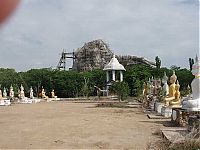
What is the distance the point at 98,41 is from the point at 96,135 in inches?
1978

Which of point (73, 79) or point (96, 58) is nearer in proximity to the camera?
point (73, 79)

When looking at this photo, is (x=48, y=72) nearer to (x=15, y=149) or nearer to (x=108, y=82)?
(x=108, y=82)

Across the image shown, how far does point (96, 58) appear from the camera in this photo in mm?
55844

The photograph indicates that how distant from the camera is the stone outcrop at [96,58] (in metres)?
55.3

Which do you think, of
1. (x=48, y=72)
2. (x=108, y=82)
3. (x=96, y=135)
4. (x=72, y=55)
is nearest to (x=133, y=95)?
(x=108, y=82)

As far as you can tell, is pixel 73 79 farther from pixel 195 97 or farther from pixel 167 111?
pixel 195 97

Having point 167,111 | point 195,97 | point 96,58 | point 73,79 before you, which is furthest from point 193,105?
point 96,58

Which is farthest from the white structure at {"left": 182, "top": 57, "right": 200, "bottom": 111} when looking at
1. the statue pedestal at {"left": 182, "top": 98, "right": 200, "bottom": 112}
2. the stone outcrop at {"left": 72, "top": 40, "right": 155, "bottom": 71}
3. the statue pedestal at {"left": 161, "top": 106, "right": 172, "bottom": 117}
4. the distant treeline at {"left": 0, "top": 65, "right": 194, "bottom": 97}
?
the stone outcrop at {"left": 72, "top": 40, "right": 155, "bottom": 71}

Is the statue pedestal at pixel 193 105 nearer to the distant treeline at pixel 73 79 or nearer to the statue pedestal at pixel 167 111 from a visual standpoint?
the statue pedestal at pixel 167 111

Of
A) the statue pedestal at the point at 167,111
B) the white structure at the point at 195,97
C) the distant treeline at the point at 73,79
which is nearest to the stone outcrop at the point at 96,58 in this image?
the distant treeline at the point at 73,79

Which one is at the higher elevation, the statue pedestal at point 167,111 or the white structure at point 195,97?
the white structure at point 195,97

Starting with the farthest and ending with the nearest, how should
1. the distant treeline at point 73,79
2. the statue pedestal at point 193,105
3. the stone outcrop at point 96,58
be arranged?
the stone outcrop at point 96,58 → the distant treeline at point 73,79 → the statue pedestal at point 193,105

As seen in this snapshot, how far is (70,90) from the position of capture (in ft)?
141

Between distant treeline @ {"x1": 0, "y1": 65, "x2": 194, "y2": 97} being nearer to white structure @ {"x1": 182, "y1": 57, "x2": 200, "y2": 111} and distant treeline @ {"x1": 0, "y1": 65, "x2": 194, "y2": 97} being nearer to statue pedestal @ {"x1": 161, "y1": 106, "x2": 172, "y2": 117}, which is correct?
statue pedestal @ {"x1": 161, "y1": 106, "x2": 172, "y2": 117}
